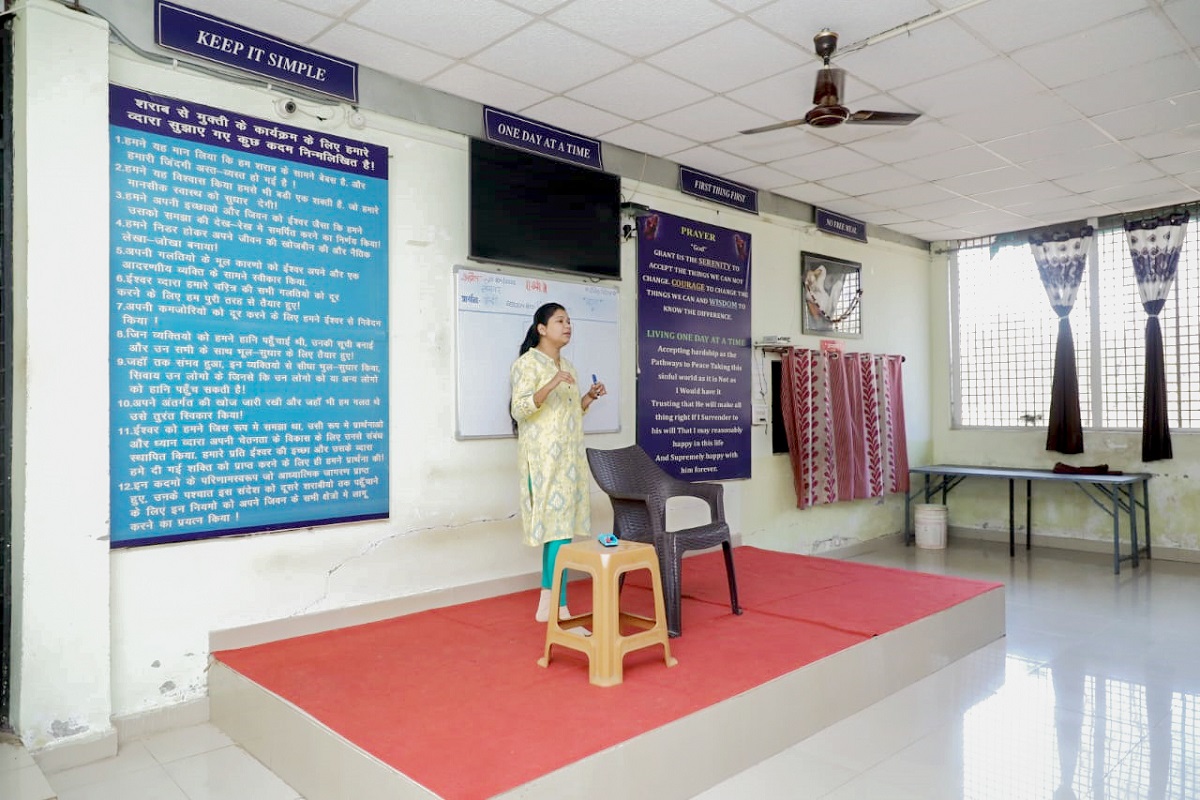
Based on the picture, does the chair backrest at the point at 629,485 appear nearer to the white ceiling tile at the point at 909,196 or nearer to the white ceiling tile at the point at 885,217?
the white ceiling tile at the point at 909,196

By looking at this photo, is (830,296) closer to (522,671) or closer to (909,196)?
(909,196)

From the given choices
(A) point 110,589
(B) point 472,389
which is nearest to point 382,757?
(A) point 110,589

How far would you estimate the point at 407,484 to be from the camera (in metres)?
4.12

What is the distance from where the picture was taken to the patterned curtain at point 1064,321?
7059 mm

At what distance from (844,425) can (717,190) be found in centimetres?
229

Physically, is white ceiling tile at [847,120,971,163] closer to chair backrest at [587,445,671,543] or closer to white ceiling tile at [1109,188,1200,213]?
white ceiling tile at [1109,188,1200,213]

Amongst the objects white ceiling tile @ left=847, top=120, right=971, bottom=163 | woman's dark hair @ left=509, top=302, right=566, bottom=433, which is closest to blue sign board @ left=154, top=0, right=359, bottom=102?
woman's dark hair @ left=509, top=302, right=566, bottom=433

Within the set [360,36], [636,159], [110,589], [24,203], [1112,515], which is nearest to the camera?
[24,203]

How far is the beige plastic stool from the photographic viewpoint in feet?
9.80

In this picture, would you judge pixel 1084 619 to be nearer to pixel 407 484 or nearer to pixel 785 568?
pixel 785 568

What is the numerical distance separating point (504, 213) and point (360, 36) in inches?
46.4

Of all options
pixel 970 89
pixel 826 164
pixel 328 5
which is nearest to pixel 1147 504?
pixel 826 164

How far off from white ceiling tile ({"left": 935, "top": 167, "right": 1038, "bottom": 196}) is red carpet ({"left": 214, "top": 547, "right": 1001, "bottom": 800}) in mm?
2931

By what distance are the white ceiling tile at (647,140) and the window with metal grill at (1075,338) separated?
414 centimetres
